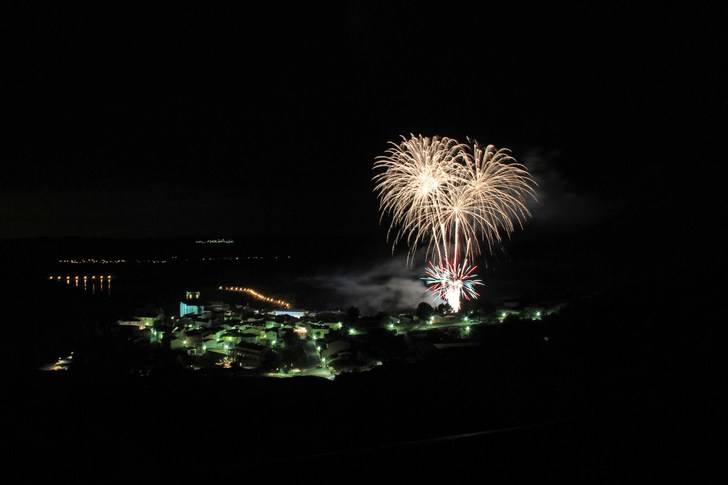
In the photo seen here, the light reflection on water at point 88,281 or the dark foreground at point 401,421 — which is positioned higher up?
the light reflection on water at point 88,281

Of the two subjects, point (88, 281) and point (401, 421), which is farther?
point (88, 281)

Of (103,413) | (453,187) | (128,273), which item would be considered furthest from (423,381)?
(128,273)

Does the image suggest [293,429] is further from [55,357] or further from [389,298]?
[389,298]

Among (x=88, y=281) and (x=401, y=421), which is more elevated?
(x=88, y=281)

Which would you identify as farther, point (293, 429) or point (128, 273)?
point (128, 273)

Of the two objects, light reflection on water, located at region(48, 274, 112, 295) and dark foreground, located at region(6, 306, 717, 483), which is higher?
light reflection on water, located at region(48, 274, 112, 295)

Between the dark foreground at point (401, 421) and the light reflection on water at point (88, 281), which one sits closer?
the dark foreground at point (401, 421)

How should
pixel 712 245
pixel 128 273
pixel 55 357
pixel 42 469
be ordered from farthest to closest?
1. pixel 128 273
2. pixel 712 245
3. pixel 55 357
4. pixel 42 469

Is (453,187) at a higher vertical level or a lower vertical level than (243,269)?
lower

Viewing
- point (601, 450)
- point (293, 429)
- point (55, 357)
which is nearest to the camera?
point (601, 450)

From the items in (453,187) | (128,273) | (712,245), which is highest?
(128,273)

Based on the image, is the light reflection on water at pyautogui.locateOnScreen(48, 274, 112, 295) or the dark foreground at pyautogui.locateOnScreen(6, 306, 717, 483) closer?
the dark foreground at pyautogui.locateOnScreen(6, 306, 717, 483)
